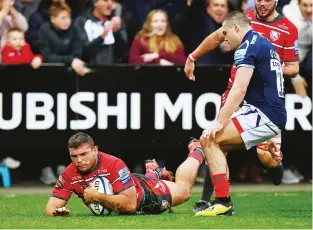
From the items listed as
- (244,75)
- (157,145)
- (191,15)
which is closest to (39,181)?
(157,145)

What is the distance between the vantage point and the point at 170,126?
54.5 feet

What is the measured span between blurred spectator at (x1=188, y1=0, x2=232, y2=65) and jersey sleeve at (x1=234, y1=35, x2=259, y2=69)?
5492 millimetres

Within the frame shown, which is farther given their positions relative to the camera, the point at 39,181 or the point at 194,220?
the point at 39,181

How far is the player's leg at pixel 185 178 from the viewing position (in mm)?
12023

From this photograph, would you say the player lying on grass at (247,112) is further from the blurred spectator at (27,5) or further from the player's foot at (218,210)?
the blurred spectator at (27,5)

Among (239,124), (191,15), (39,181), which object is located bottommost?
(39,181)

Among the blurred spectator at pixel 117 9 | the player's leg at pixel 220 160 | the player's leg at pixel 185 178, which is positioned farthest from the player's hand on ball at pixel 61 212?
the blurred spectator at pixel 117 9

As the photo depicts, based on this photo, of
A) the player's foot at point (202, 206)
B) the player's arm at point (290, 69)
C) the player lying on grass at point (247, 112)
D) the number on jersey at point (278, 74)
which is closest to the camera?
the player lying on grass at point (247, 112)

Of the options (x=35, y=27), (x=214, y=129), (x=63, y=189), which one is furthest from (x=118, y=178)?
(x=35, y=27)

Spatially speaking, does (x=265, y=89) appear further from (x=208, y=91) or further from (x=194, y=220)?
(x=208, y=91)

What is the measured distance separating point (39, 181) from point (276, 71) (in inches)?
261

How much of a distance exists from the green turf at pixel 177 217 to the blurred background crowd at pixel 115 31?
2.47 meters

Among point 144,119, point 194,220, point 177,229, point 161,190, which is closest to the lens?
point 177,229

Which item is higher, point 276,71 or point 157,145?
point 276,71
